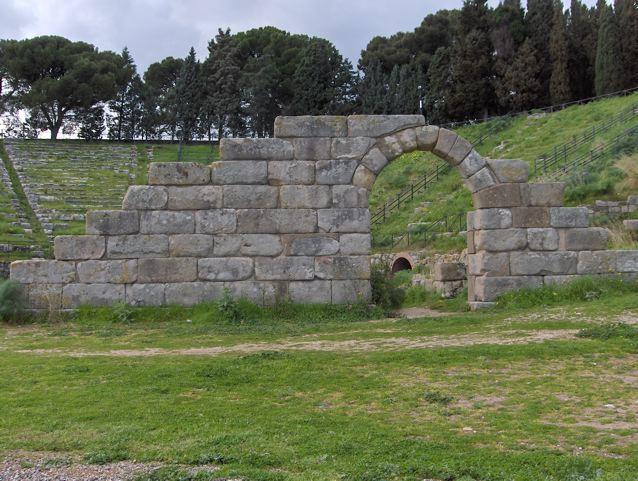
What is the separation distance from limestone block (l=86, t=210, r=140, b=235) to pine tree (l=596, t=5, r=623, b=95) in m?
38.9

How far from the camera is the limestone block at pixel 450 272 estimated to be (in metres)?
15.9

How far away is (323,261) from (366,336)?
2.75m

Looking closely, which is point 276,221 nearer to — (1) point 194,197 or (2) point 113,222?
(1) point 194,197

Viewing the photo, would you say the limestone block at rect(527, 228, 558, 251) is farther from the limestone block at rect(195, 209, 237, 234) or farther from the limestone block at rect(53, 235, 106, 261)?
the limestone block at rect(53, 235, 106, 261)

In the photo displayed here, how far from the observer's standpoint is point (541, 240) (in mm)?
12281

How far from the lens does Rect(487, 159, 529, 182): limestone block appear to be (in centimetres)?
1240

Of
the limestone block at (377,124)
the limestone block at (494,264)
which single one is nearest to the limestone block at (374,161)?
the limestone block at (377,124)

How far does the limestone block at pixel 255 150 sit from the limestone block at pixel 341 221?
48.8 inches

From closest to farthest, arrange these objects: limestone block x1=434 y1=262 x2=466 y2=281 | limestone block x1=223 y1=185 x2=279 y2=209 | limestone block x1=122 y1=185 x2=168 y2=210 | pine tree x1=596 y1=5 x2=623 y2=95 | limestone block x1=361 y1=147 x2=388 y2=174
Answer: limestone block x1=122 y1=185 x2=168 y2=210, limestone block x1=223 y1=185 x2=279 y2=209, limestone block x1=361 y1=147 x2=388 y2=174, limestone block x1=434 y1=262 x2=466 y2=281, pine tree x1=596 y1=5 x2=623 y2=95

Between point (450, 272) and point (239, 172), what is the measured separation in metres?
6.41

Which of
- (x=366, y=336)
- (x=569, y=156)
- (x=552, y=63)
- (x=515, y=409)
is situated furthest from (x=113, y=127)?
(x=515, y=409)

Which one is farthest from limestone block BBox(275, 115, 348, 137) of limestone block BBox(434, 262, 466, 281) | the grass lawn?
limestone block BBox(434, 262, 466, 281)

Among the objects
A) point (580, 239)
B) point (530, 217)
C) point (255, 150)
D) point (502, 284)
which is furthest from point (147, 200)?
point (580, 239)


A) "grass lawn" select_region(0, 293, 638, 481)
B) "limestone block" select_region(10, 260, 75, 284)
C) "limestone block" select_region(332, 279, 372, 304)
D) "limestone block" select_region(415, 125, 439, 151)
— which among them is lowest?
"grass lawn" select_region(0, 293, 638, 481)
